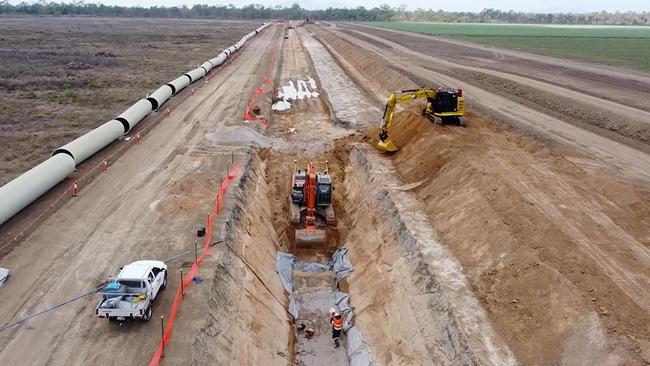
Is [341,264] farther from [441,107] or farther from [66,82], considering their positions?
[66,82]

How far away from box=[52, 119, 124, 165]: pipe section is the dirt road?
178 centimetres

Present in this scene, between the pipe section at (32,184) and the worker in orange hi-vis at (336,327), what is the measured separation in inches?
531

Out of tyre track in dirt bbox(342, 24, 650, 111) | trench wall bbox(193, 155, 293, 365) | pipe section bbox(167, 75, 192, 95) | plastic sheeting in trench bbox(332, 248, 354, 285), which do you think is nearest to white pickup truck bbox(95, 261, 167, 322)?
trench wall bbox(193, 155, 293, 365)

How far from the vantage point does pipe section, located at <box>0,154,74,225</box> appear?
64.9 feet

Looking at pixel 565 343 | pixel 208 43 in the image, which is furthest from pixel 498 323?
pixel 208 43

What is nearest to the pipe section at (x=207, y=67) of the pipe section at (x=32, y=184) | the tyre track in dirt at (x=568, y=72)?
the tyre track in dirt at (x=568, y=72)

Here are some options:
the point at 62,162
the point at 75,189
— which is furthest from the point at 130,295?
the point at 62,162

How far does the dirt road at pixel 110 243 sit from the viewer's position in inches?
529

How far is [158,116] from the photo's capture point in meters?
37.8

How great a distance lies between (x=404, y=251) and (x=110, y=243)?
11.4 metres

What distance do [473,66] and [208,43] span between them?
5684cm

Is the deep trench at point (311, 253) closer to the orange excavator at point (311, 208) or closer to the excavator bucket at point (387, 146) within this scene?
the orange excavator at point (311, 208)

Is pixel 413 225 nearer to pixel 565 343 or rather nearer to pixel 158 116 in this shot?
pixel 565 343

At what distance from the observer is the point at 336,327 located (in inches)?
695
